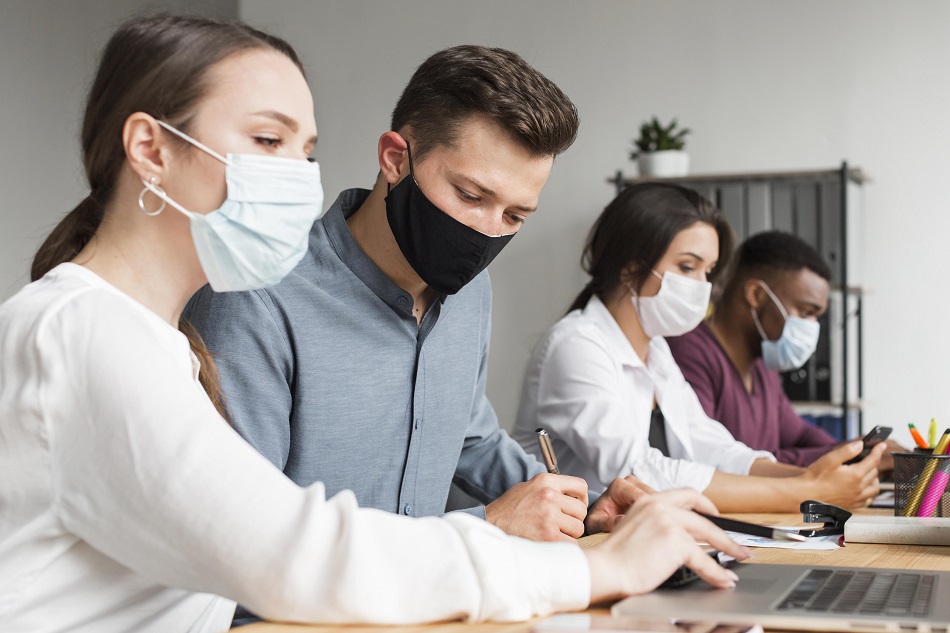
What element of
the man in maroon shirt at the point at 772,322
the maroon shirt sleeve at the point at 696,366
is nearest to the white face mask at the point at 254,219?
the maroon shirt sleeve at the point at 696,366

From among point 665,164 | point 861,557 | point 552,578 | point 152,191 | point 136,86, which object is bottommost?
point 861,557

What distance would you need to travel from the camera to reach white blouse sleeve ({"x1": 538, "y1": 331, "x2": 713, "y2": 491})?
80.6 inches

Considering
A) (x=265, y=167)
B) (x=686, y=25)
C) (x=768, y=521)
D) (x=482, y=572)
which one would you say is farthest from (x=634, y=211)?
(x=686, y=25)

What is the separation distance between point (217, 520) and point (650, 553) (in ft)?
1.21

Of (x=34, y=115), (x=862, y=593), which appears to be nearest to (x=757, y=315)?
(x=862, y=593)

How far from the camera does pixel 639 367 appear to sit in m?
2.34

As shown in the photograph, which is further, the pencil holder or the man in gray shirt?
the pencil holder

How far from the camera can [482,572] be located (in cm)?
80

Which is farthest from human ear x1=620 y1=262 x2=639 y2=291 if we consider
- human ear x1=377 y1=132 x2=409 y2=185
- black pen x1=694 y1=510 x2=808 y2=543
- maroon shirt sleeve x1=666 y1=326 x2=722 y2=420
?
black pen x1=694 y1=510 x2=808 y2=543

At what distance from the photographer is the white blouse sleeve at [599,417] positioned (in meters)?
2.05

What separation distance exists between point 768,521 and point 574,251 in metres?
2.60

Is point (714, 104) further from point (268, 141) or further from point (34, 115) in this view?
point (268, 141)

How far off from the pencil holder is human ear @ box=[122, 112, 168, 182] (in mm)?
1193

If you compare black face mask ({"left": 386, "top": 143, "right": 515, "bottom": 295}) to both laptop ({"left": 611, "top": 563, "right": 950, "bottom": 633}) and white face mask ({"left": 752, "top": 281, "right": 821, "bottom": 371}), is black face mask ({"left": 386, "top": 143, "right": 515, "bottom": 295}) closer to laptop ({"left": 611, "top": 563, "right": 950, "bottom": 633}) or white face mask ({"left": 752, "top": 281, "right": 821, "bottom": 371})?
laptop ({"left": 611, "top": 563, "right": 950, "bottom": 633})
